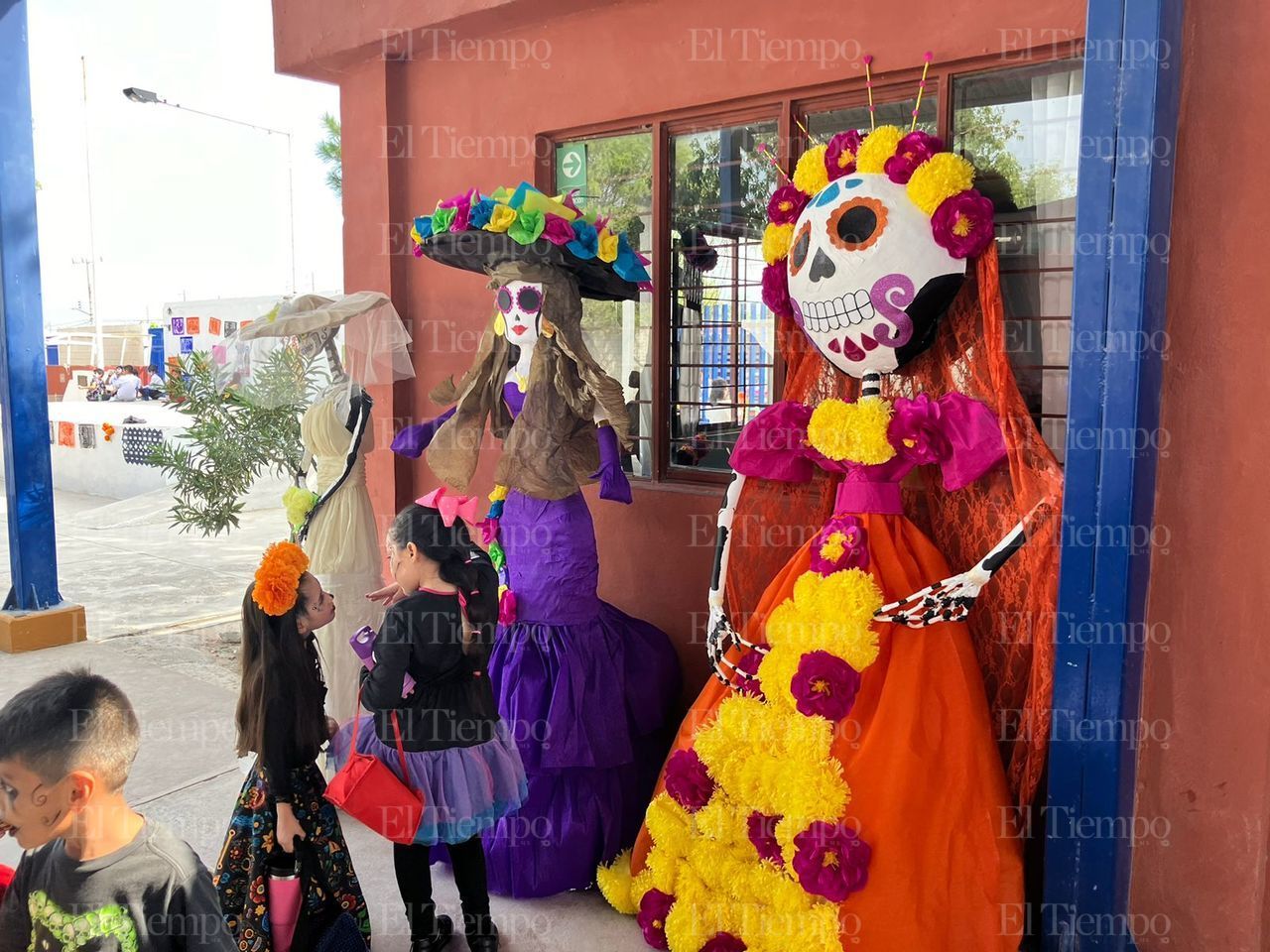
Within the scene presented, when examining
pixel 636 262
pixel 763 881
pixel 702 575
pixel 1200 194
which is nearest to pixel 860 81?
pixel 636 262

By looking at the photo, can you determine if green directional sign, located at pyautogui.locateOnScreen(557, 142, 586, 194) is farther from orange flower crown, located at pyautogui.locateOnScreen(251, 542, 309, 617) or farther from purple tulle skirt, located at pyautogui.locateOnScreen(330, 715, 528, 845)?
purple tulle skirt, located at pyautogui.locateOnScreen(330, 715, 528, 845)

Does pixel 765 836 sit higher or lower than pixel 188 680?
Result: higher

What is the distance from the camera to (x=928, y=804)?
2457 millimetres

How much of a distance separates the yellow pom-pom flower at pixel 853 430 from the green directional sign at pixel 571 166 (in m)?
2.01

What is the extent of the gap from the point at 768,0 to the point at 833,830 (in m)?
2.79

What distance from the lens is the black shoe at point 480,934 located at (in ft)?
9.35

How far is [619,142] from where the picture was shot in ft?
13.7

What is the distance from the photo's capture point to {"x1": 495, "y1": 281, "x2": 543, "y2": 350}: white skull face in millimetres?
3285

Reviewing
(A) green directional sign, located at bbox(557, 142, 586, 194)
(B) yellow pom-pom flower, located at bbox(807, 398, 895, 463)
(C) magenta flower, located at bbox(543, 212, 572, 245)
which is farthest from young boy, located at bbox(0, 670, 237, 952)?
(A) green directional sign, located at bbox(557, 142, 586, 194)

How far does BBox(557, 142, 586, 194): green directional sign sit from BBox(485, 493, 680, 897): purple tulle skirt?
165 centimetres

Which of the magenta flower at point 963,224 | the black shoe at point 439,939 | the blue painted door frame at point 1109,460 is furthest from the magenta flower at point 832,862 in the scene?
the magenta flower at point 963,224

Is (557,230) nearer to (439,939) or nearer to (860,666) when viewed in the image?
(860,666)

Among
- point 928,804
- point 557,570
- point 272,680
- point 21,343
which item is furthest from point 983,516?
point 21,343

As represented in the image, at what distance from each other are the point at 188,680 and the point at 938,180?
181 inches
